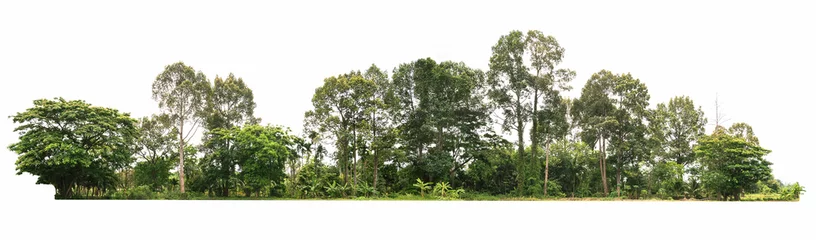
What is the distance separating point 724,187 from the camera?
18.5 meters

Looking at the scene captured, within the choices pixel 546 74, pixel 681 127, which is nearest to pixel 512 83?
pixel 546 74

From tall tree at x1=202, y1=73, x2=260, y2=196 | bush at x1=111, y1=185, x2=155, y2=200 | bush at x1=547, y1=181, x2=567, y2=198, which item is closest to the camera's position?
bush at x1=111, y1=185, x2=155, y2=200

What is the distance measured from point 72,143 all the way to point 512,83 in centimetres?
1777

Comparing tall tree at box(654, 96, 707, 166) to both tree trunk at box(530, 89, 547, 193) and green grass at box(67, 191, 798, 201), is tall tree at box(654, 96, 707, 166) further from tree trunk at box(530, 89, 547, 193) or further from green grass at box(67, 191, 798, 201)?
tree trunk at box(530, 89, 547, 193)

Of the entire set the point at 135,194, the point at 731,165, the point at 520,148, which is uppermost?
the point at 520,148

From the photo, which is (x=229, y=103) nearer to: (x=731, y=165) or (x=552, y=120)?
(x=552, y=120)

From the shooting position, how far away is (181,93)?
816 inches

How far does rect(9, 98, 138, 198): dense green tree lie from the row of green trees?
0.37 metres

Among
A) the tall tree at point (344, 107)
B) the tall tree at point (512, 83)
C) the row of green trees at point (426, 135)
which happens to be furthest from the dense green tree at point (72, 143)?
the tall tree at point (512, 83)

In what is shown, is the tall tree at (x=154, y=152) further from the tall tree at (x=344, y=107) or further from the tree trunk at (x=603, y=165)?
the tree trunk at (x=603, y=165)

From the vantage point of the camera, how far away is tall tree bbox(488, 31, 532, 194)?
853 inches

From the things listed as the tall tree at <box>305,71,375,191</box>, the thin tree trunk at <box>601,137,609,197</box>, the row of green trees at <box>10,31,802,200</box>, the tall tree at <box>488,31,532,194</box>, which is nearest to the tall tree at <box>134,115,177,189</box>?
the row of green trees at <box>10,31,802,200</box>

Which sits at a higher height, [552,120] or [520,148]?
[552,120]

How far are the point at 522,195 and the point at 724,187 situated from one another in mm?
7917
